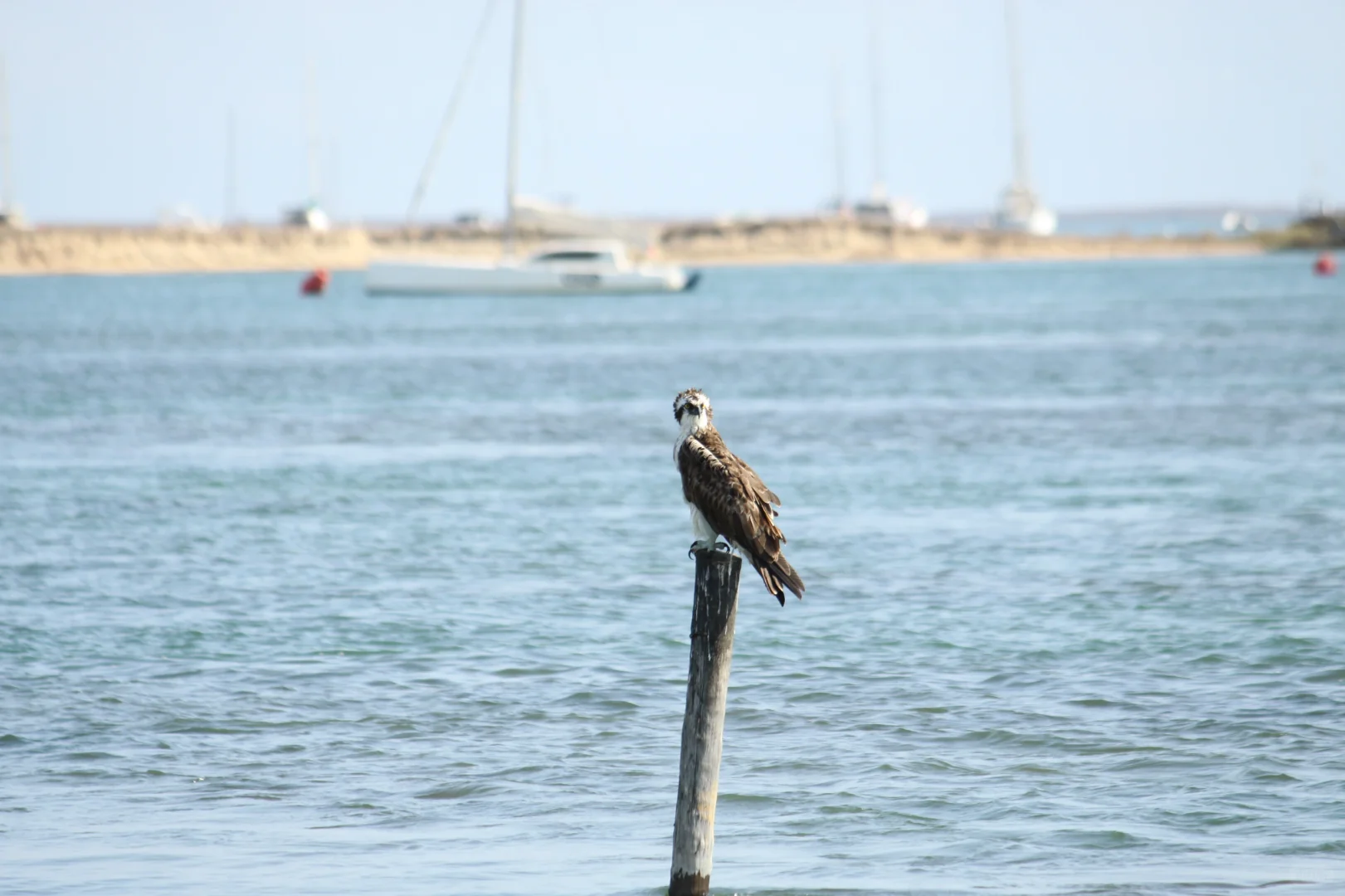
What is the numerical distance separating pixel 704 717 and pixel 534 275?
7683cm

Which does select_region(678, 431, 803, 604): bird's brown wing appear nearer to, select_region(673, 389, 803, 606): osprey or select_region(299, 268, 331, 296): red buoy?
select_region(673, 389, 803, 606): osprey

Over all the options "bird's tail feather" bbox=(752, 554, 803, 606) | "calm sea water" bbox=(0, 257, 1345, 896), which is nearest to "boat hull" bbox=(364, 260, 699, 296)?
"calm sea water" bbox=(0, 257, 1345, 896)

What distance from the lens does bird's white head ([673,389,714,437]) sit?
8961 millimetres

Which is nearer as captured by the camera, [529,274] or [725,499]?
[725,499]

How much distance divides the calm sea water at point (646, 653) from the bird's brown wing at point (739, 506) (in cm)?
173

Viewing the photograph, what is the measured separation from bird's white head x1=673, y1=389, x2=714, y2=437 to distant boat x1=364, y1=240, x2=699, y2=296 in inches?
2928

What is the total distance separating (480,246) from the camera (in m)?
151

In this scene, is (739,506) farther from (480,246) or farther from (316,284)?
(480,246)

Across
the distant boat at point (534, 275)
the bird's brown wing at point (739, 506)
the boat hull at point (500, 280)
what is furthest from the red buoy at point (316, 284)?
the bird's brown wing at point (739, 506)

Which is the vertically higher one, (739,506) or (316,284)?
(316,284)

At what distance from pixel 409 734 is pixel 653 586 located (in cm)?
556

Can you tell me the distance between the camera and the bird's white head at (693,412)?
353 inches

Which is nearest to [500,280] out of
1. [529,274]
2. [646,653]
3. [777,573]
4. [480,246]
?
[529,274]

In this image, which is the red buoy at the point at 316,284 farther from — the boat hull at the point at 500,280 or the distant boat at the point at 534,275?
the distant boat at the point at 534,275
